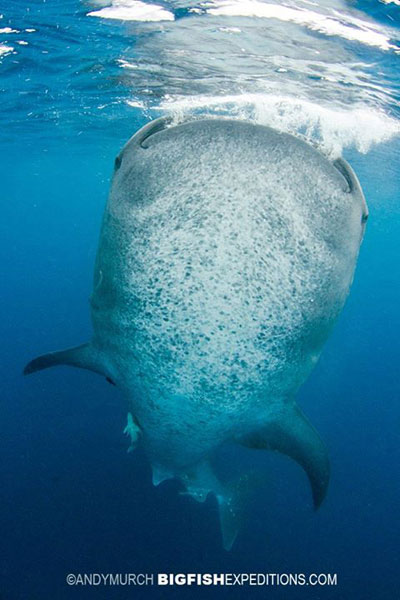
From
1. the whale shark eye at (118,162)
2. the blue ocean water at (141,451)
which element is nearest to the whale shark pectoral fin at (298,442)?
the whale shark eye at (118,162)

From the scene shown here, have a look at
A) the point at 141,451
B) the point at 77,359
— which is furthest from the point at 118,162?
the point at 141,451

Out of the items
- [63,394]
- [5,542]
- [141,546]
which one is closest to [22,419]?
[63,394]

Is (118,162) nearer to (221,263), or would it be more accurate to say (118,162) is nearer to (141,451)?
(221,263)

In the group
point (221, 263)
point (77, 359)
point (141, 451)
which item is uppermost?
point (221, 263)

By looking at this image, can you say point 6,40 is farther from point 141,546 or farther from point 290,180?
point 141,546

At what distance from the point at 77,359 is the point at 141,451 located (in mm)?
8094

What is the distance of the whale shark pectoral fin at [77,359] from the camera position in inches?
128

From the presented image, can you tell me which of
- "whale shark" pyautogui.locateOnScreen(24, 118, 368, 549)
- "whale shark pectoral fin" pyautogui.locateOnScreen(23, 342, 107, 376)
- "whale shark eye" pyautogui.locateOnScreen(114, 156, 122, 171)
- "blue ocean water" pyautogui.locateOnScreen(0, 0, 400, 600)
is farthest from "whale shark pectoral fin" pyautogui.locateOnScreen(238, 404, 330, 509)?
"blue ocean water" pyautogui.locateOnScreen(0, 0, 400, 600)

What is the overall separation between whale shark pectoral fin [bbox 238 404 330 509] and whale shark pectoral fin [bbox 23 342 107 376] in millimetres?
1461

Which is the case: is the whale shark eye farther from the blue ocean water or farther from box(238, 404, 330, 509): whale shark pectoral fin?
the blue ocean water

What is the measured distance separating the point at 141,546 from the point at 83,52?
12309 mm

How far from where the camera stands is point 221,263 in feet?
6.27

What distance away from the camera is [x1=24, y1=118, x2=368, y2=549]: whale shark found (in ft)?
6.00

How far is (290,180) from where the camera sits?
1.82 meters
